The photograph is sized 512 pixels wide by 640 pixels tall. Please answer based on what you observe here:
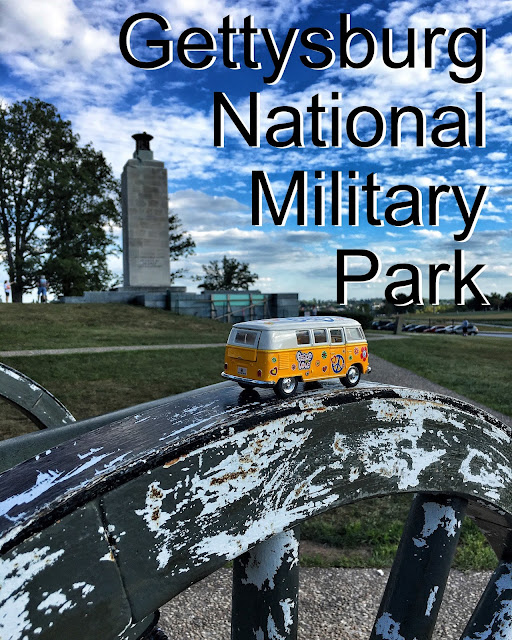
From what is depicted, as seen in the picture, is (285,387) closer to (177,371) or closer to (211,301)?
(177,371)

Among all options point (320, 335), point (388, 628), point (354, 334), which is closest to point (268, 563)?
point (388, 628)

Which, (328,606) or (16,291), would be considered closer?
(328,606)

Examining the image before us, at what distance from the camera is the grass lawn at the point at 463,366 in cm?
1058

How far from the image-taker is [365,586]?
11.5ft

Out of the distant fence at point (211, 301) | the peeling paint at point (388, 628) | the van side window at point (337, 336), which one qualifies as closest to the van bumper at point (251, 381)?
the van side window at point (337, 336)

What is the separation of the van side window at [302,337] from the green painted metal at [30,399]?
1339 mm

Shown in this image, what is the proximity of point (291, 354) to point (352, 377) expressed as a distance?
231 millimetres

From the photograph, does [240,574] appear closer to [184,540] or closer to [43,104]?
[184,540]

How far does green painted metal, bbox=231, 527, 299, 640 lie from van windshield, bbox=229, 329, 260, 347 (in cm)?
50

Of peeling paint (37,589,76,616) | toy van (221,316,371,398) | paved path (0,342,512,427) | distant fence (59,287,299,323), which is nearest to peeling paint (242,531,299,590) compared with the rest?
toy van (221,316,371,398)

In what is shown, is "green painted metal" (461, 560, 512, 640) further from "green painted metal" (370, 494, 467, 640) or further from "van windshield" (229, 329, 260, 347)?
"van windshield" (229, 329, 260, 347)

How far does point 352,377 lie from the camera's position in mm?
1552

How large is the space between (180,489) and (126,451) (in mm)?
121

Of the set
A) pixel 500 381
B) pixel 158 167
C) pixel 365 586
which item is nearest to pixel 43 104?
pixel 158 167
